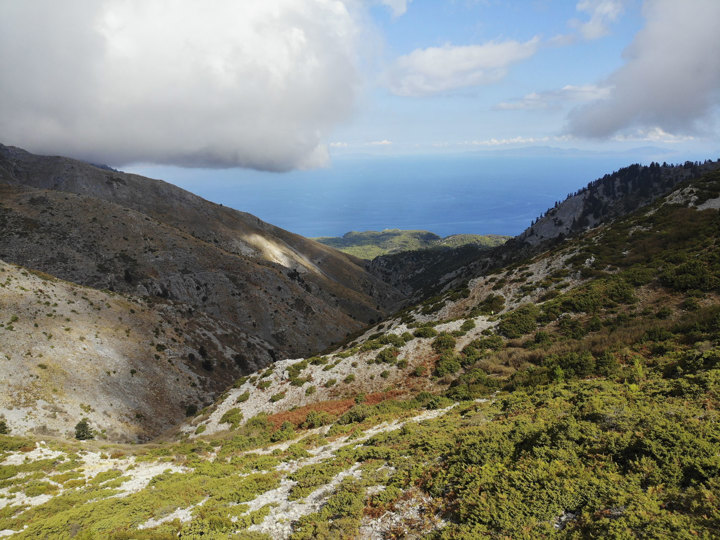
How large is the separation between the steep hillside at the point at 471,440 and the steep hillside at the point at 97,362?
953 cm

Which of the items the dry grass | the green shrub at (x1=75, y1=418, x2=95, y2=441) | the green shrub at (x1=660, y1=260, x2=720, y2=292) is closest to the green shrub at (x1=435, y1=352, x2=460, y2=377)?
the dry grass

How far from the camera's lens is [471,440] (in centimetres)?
1238

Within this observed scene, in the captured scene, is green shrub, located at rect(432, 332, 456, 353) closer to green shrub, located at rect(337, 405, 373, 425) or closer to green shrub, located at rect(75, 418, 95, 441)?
green shrub, located at rect(337, 405, 373, 425)

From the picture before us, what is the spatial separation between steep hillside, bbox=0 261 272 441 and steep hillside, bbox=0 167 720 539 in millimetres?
9533

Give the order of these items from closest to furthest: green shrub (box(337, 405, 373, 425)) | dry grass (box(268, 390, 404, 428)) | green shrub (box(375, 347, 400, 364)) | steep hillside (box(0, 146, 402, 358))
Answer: green shrub (box(337, 405, 373, 425)) < dry grass (box(268, 390, 404, 428)) < green shrub (box(375, 347, 400, 364)) < steep hillside (box(0, 146, 402, 358))

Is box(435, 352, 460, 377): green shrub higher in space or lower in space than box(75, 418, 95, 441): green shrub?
higher

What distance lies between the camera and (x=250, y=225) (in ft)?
584

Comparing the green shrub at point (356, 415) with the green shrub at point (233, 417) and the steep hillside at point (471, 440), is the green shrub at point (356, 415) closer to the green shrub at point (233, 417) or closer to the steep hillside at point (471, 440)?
the steep hillside at point (471, 440)

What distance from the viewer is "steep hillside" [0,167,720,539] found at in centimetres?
855

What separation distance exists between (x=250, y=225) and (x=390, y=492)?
180 metres

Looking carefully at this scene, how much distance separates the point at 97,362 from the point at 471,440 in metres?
46.3

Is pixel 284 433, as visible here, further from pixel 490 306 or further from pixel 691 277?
pixel 691 277

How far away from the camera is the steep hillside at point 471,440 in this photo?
28.0 ft

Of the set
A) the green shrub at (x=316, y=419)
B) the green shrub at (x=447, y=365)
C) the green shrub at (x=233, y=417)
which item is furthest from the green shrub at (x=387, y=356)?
the green shrub at (x=233, y=417)
